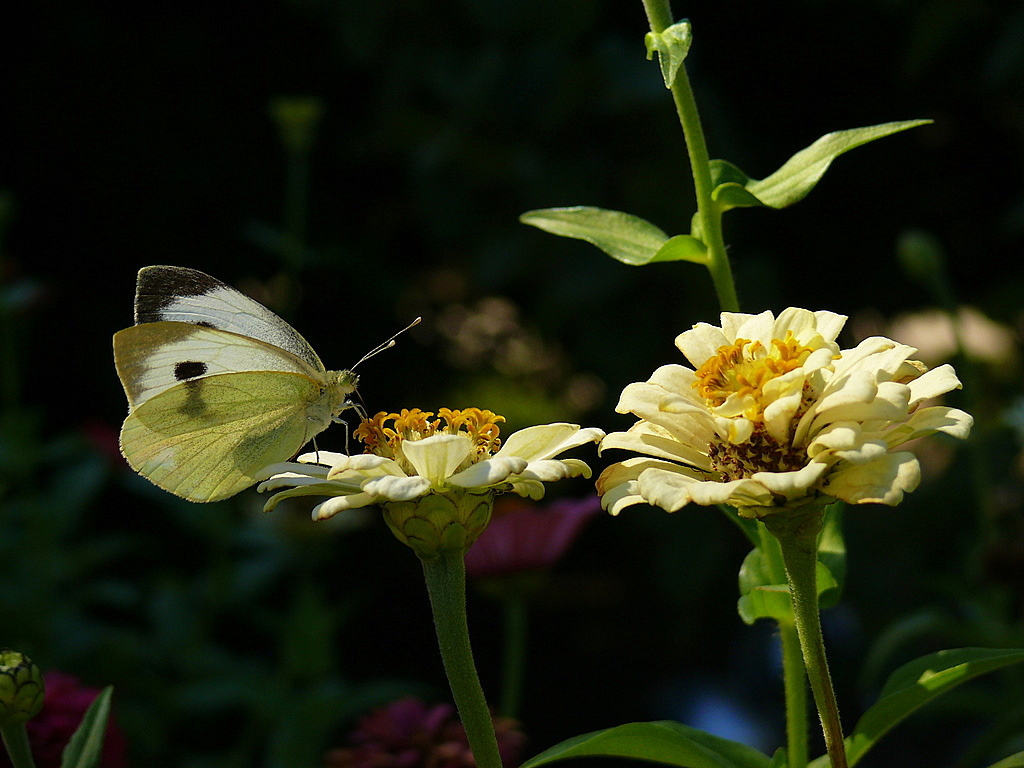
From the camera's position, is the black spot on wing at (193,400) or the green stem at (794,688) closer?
the green stem at (794,688)

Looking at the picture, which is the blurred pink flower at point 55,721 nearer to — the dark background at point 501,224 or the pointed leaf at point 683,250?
the pointed leaf at point 683,250

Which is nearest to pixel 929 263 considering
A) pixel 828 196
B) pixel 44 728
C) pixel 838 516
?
pixel 828 196

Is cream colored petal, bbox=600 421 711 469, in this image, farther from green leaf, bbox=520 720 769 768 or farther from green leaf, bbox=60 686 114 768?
green leaf, bbox=60 686 114 768

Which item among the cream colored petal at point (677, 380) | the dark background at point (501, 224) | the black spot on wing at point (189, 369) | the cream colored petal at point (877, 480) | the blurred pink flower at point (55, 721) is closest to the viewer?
the cream colored petal at point (877, 480)

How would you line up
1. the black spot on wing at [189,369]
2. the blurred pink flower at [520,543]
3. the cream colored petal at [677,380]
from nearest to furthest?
the cream colored petal at [677,380]
the black spot on wing at [189,369]
the blurred pink flower at [520,543]

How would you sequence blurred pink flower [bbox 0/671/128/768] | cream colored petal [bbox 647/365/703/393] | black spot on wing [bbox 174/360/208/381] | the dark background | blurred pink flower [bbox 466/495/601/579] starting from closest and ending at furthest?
cream colored petal [bbox 647/365/703/393] → blurred pink flower [bbox 0/671/128/768] → black spot on wing [bbox 174/360/208/381] → blurred pink flower [bbox 466/495/601/579] → the dark background

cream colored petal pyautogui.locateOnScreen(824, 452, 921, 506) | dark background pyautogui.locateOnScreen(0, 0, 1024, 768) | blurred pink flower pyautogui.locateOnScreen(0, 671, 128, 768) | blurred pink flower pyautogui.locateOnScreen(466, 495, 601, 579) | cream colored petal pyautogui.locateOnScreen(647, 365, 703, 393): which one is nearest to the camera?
cream colored petal pyautogui.locateOnScreen(824, 452, 921, 506)

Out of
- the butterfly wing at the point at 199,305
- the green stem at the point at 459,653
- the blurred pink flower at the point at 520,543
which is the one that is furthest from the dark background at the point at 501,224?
the green stem at the point at 459,653

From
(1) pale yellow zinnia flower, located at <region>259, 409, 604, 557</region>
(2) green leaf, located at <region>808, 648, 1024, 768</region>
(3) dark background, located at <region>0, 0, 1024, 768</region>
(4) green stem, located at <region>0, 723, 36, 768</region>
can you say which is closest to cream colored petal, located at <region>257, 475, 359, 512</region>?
Result: (1) pale yellow zinnia flower, located at <region>259, 409, 604, 557</region>
